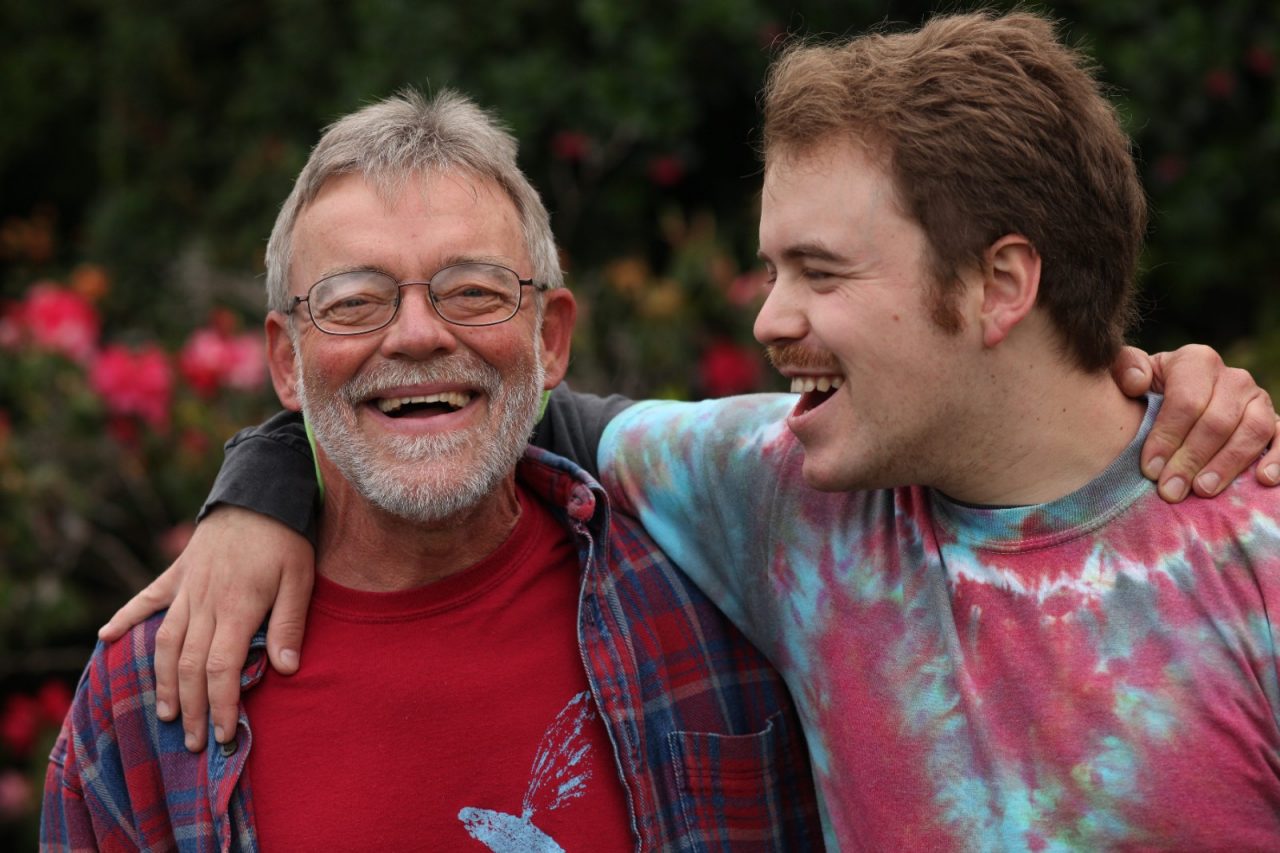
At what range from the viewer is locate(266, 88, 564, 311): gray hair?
243 centimetres

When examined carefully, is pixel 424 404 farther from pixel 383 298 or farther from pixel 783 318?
pixel 783 318

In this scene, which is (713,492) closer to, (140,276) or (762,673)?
(762,673)

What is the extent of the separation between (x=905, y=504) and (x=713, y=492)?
35cm

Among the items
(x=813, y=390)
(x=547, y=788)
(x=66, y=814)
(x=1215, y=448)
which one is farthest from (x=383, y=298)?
(x=1215, y=448)

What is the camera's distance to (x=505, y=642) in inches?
93.9

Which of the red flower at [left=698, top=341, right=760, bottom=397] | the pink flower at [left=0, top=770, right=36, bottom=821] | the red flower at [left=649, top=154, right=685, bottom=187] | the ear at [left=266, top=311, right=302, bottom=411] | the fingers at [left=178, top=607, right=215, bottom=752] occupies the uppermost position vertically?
the red flower at [left=649, top=154, right=685, bottom=187]

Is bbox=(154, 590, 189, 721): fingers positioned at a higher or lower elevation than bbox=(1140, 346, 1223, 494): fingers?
lower

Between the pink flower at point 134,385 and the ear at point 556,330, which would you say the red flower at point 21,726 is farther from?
the ear at point 556,330

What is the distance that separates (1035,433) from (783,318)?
0.41 metres

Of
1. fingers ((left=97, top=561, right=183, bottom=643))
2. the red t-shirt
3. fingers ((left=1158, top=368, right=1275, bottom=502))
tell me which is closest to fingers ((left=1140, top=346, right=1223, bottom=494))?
fingers ((left=1158, top=368, right=1275, bottom=502))

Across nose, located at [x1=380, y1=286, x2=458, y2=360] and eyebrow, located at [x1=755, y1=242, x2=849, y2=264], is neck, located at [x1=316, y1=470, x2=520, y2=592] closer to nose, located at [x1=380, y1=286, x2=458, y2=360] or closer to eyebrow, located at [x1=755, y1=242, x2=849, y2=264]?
nose, located at [x1=380, y1=286, x2=458, y2=360]

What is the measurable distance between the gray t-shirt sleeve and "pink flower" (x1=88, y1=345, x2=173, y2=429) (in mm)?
2173

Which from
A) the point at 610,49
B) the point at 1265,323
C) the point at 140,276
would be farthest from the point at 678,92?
the point at 140,276

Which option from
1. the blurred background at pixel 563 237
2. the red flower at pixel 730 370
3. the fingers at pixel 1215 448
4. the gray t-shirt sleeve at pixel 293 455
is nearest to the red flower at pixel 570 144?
the blurred background at pixel 563 237
